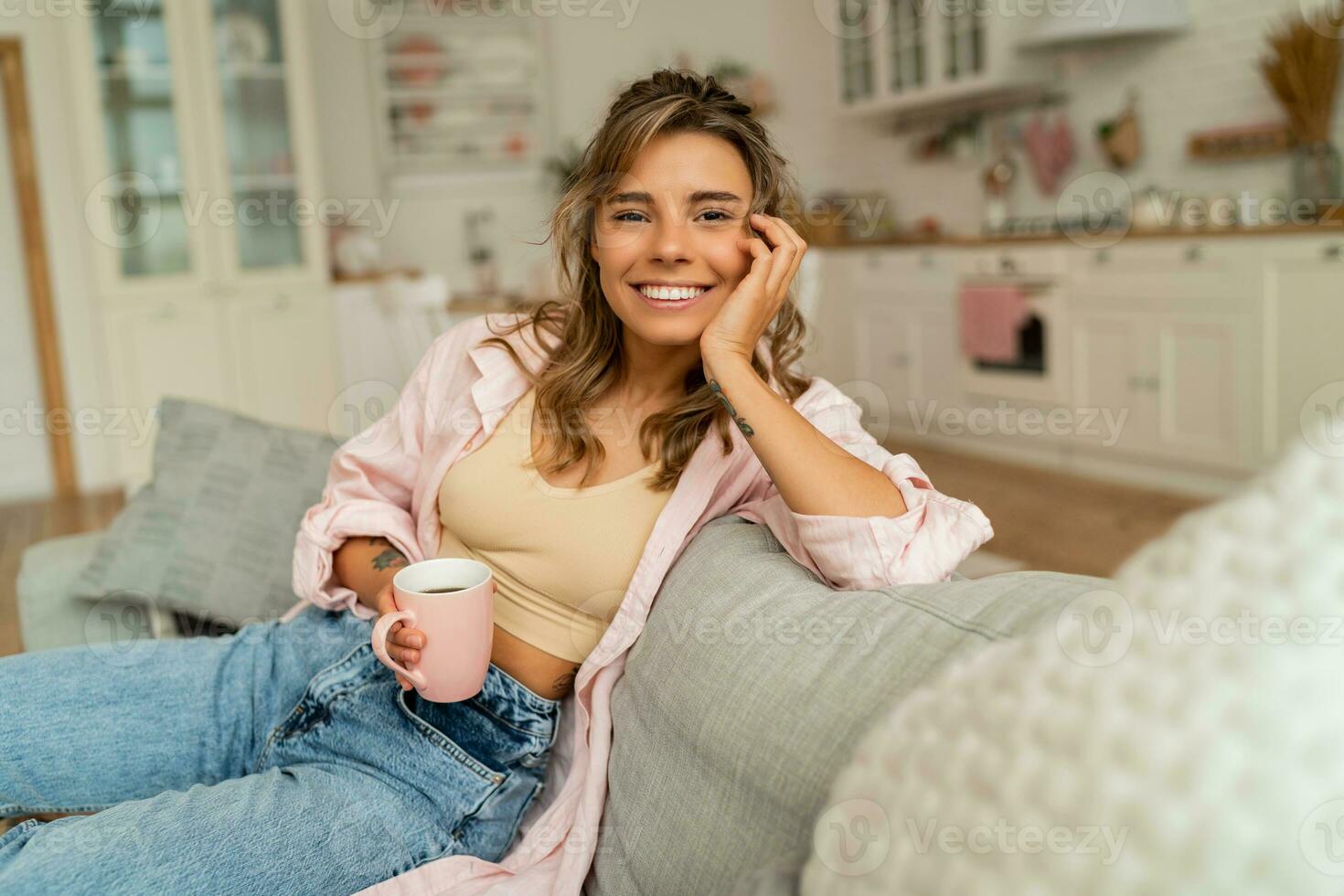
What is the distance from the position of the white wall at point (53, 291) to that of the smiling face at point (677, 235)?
4.18 m

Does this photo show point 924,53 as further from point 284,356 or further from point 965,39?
point 284,356

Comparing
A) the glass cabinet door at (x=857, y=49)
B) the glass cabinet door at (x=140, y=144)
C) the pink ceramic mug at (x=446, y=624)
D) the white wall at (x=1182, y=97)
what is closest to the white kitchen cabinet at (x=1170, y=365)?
the white wall at (x=1182, y=97)

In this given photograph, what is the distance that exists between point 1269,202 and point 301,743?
13.1 ft

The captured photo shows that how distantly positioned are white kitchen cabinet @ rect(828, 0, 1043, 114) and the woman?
3.92m

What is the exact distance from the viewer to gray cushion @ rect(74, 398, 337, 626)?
1659mm

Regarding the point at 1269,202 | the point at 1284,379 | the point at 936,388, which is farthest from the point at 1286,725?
the point at 936,388

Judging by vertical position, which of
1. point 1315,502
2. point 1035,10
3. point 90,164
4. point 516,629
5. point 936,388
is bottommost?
point 936,388

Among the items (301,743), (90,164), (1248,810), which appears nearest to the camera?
(1248,810)

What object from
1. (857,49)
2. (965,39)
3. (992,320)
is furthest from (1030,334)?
(857,49)

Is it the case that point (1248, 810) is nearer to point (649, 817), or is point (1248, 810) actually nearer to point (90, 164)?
point (649, 817)

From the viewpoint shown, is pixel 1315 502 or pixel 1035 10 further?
pixel 1035 10

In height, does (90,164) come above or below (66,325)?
above

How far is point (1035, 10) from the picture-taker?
4664mm

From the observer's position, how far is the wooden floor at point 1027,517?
3.31 m
